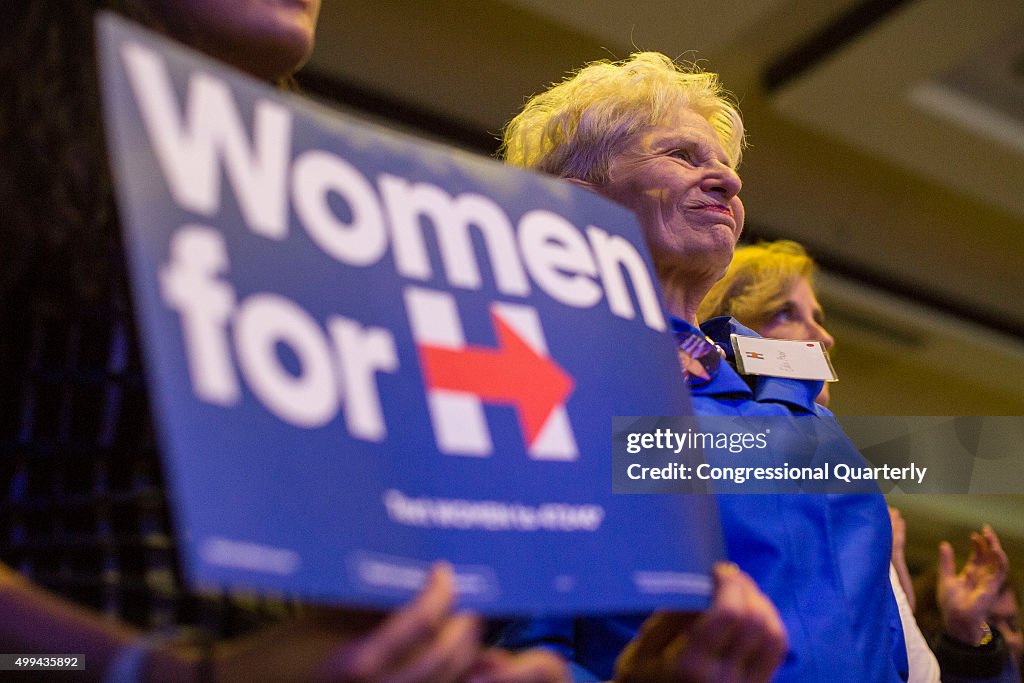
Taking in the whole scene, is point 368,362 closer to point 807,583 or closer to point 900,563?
point 807,583

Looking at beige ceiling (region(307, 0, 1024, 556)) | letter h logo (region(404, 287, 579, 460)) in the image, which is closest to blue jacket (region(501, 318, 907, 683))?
letter h logo (region(404, 287, 579, 460))

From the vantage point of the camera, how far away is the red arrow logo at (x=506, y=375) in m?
0.64

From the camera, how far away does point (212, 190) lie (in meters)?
0.59

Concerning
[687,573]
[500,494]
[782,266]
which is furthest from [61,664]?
[782,266]

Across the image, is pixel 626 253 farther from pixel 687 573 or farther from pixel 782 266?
pixel 782 266

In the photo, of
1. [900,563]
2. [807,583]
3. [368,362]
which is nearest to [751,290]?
[900,563]

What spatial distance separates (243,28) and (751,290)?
1.52 meters

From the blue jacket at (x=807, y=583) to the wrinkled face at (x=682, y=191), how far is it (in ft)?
0.62

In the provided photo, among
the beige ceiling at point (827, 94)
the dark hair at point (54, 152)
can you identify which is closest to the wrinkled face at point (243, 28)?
the dark hair at point (54, 152)

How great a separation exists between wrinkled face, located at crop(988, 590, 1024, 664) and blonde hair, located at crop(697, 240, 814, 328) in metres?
0.94

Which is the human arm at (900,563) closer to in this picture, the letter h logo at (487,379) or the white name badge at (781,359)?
the white name badge at (781,359)

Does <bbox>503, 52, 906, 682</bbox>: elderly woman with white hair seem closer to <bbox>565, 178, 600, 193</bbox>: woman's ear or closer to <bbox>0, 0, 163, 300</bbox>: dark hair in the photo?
<bbox>565, 178, 600, 193</bbox>: woman's ear

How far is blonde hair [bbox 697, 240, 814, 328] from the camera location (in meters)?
2.16

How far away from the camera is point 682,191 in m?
1.34
